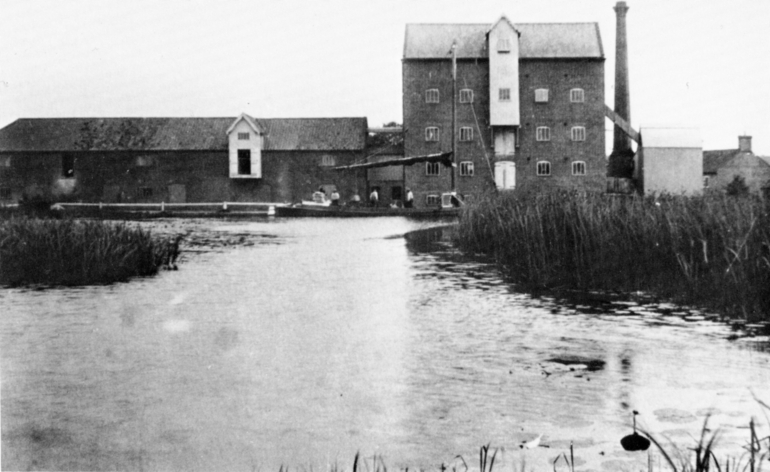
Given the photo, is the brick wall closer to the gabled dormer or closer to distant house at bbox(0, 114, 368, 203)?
distant house at bbox(0, 114, 368, 203)

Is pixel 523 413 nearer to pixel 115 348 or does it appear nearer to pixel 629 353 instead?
pixel 629 353

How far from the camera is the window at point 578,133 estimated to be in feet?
164

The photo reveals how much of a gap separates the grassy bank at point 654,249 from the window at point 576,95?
Answer: 33905mm

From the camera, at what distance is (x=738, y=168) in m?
18.5

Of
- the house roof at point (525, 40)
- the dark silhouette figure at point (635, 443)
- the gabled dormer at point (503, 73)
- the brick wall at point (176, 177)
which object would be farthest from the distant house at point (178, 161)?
the dark silhouette figure at point (635, 443)

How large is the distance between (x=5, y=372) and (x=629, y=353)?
6.03 meters

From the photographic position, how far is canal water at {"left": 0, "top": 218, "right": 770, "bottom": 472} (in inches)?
207

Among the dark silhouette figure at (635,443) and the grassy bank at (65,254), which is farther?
the grassy bank at (65,254)

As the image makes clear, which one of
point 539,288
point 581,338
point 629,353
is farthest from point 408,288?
point 629,353

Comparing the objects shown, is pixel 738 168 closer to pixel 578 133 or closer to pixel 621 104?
pixel 578 133

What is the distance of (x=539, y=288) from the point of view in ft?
42.4

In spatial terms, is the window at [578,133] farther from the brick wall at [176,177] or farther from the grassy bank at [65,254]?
the grassy bank at [65,254]

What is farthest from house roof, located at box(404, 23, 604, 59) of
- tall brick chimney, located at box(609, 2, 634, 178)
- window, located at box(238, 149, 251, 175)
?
window, located at box(238, 149, 251, 175)

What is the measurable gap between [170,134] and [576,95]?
27942mm
